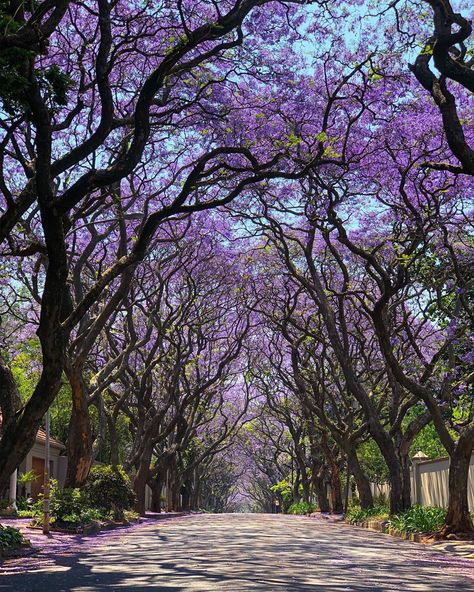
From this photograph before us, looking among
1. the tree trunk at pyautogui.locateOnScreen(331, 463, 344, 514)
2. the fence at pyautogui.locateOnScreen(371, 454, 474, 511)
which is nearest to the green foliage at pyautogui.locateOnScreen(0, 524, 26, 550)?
the fence at pyautogui.locateOnScreen(371, 454, 474, 511)

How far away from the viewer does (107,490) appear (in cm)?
1948

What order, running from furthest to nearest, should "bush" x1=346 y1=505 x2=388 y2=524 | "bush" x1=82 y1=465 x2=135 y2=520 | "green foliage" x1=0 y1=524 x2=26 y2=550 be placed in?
"bush" x1=346 y1=505 x2=388 y2=524, "bush" x1=82 y1=465 x2=135 y2=520, "green foliage" x1=0 y1=524 x2=26 y2=550

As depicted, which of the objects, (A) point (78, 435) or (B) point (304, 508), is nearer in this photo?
(A) point (78, 435)

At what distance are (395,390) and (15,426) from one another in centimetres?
1288

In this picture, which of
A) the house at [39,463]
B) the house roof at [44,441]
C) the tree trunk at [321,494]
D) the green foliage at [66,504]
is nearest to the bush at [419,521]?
the green foliage at [66,504]

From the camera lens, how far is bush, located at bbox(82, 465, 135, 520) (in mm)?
19219

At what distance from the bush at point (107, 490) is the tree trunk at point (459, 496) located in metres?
9.37

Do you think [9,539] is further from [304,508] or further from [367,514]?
[304,508]

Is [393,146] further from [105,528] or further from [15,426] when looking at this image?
[105,528]

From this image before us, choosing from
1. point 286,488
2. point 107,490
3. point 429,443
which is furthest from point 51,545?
point 286,488

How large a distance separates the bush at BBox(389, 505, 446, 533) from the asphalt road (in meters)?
1.56

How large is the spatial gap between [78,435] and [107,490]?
127 inches

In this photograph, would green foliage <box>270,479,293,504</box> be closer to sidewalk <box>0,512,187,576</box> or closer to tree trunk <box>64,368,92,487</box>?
sidewalk <box>0,512,187,576</box>

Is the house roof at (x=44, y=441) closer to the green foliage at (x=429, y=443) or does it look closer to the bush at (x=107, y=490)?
the bush at (x=107, y=490)
